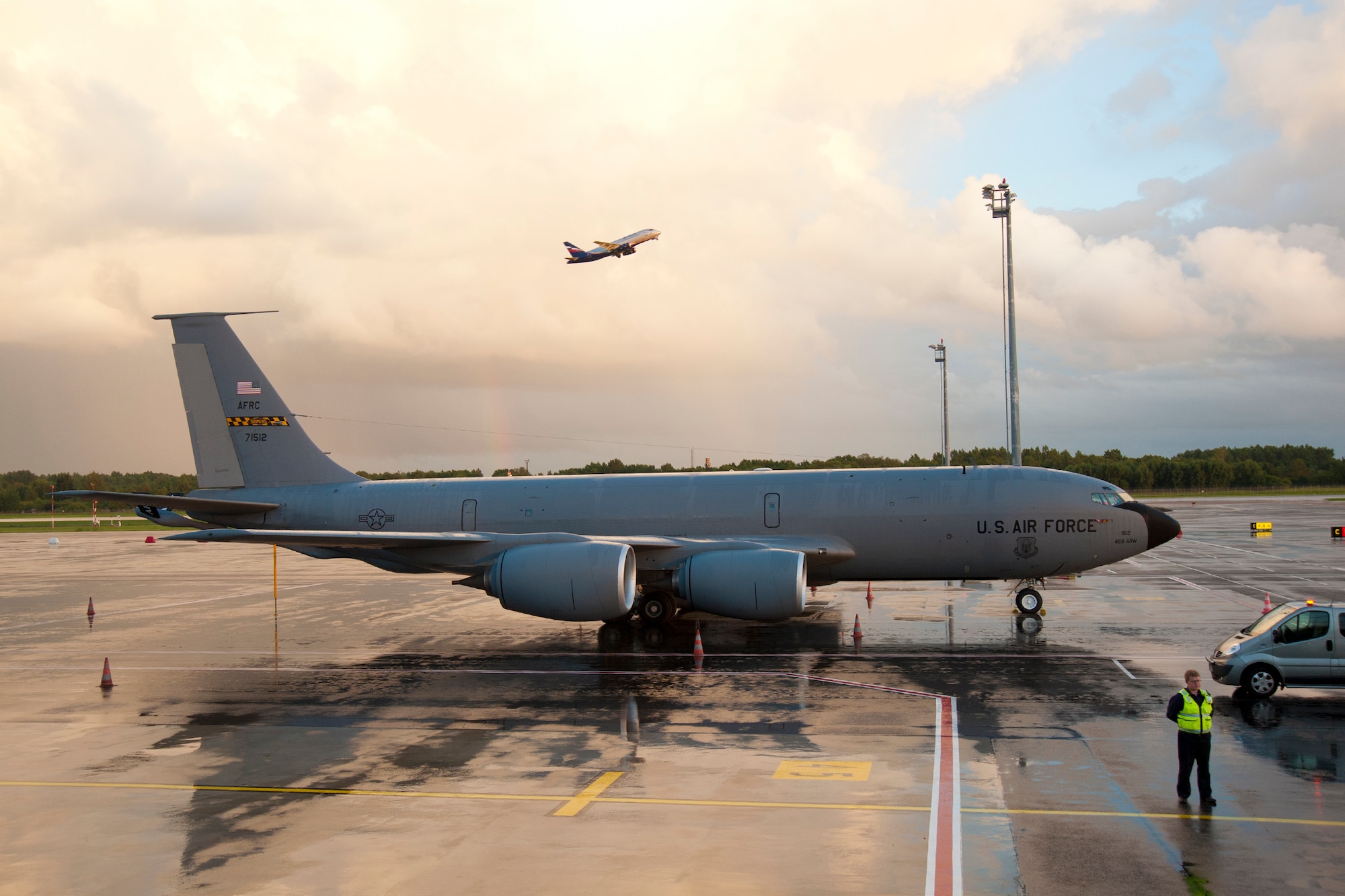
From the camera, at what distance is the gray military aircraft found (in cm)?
2250

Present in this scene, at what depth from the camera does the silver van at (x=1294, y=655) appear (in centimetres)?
1591

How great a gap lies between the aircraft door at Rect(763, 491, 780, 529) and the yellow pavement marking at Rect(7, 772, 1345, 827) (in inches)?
540

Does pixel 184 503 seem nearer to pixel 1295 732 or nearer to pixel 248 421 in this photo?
pixel 248 421

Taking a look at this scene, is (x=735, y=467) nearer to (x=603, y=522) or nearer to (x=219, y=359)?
(x=603, y=522)

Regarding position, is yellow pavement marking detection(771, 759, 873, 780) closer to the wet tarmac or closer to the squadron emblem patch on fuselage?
the wet tarmac

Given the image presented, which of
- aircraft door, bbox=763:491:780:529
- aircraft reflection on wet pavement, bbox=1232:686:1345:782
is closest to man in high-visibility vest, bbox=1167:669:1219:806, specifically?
aircraft reflection on wet pavement, bbox=1232:686:1345:782

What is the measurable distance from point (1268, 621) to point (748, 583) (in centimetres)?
1054

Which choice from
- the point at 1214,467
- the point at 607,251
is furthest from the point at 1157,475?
the point at 607,251

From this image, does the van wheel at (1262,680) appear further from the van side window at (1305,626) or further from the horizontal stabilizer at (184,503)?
the horizontal stabilizer at (184,503)

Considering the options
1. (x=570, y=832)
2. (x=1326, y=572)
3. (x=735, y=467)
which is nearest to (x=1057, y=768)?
(x=570, y=832)

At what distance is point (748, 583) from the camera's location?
2241 centimetres

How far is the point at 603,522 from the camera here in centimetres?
2714

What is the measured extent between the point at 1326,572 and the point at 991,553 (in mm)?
17995

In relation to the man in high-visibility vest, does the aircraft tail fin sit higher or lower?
higher
